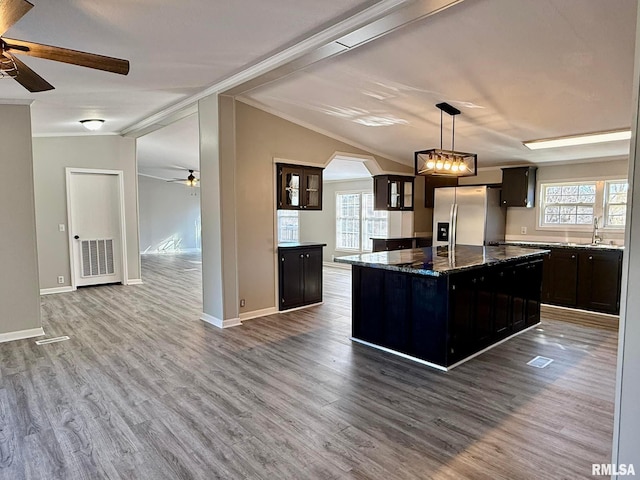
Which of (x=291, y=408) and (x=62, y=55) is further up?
(x=62, y=55)

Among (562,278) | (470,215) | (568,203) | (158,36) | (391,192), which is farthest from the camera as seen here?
(391,192)

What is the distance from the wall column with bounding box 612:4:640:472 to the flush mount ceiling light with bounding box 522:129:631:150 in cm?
373

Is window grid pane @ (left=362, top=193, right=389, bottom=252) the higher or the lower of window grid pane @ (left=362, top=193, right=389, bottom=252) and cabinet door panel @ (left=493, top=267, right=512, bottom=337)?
the higher

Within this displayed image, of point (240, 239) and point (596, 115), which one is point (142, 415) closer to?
point (240, 239)

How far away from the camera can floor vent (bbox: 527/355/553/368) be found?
3.61 m

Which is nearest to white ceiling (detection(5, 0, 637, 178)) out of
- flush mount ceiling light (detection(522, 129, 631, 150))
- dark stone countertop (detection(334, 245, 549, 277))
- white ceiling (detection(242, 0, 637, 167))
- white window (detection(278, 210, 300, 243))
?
white ceiling (detection(242, 0, 637, 167))

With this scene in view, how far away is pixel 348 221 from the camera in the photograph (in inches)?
403

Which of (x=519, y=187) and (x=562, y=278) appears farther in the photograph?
(x=519, y=187)

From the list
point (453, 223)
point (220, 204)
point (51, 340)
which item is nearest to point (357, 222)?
point (453, 223)

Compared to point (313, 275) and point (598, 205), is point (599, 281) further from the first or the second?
point (313, 275)

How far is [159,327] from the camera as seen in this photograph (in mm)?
4789

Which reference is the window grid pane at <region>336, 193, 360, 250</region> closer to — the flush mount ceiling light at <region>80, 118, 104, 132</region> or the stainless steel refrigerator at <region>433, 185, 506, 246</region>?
the stainless steel refrigerator at <region>433, 185, 506, 246</region>

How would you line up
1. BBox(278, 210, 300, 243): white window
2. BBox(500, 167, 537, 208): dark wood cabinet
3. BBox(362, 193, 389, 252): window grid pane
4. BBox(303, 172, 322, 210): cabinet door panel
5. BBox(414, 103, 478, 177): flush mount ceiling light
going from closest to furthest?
BBox(414, 103, 478, 177): flush mount ceiling light → BBox(303, 172, 322, 210): cabinet door panel → BBox(500, 167, 537, 208): dark wood cabinet → BBox(362, 193, 389, 252): window grid pane → BBox(278, 210, 300, 243): white window

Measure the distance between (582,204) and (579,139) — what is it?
1645mm
